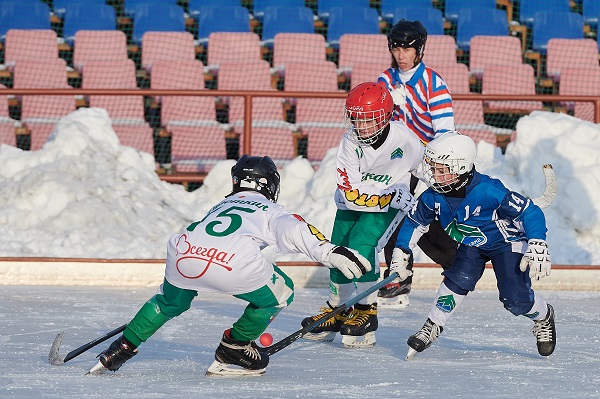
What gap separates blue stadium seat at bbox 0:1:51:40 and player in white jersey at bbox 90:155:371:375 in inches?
302

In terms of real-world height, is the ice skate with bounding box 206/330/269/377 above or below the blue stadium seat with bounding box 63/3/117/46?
above

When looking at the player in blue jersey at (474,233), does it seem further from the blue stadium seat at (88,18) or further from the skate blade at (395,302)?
the blue stadium seat at (88,18)

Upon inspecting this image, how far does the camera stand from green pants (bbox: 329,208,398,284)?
4.88 m

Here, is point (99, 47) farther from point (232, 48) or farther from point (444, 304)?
point (444, 304)

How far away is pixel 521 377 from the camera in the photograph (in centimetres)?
403

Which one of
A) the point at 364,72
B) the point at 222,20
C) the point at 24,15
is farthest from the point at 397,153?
the point at 24,15

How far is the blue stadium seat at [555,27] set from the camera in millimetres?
11320

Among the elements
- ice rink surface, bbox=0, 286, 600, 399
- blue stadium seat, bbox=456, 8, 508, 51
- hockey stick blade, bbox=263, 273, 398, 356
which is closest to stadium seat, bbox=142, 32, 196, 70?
blue stadium seat, bbox=456, 8, 508, 51

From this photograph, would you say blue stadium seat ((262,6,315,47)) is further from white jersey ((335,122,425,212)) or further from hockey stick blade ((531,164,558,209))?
hockey stick blade ((531,164,558,209))

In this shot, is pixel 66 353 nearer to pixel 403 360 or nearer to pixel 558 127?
pixel 403 360

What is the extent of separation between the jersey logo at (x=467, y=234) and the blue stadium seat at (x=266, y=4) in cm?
733

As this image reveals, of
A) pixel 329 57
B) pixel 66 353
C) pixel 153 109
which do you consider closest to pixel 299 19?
pixel 329 57

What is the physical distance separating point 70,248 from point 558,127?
4.09 m

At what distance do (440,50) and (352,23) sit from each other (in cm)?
118
